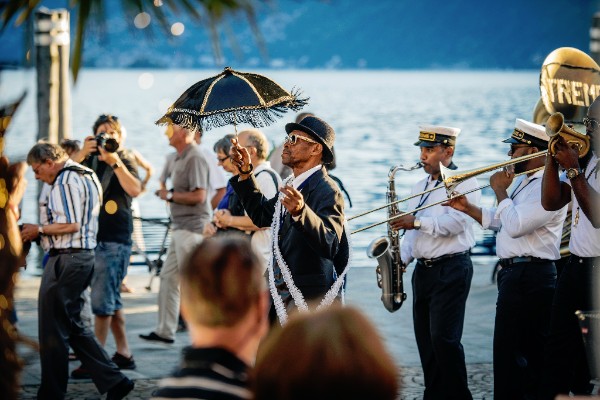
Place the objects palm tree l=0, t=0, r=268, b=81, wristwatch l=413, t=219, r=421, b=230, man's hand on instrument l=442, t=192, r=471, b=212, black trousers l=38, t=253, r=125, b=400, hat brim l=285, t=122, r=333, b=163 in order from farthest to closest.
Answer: black trousers l=38, t=253, r=125, b=400 → wristwatch l=413, t=219, r=421, b=230 → man's hand on instrument l=442, t=192, r=471, b=212 → hat brim l=285, t=122, r=333, b=163 → palm tree l=0, t=0, r=268, b=81

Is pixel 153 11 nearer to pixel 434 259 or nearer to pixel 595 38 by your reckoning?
pixel 434 259

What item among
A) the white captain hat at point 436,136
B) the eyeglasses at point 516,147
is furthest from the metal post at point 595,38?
the eyeglasses at point 516,147

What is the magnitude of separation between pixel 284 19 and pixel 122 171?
6121 mm

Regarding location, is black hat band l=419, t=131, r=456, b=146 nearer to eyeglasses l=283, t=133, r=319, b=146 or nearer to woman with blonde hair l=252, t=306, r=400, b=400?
eyeglasses l=283, t=133, r=319, b=146

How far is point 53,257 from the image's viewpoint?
23.2ft

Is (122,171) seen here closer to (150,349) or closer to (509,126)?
(150,349)

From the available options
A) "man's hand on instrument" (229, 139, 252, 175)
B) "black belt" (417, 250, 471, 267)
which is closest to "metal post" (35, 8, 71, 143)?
"black belt" (417, 250, 471, 267)

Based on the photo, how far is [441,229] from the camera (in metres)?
6.73

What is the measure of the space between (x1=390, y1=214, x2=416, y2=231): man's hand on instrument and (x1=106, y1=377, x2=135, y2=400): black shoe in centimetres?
216

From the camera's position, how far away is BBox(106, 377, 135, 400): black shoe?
7.05 m

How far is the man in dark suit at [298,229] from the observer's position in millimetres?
5625

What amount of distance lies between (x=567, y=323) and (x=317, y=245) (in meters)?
1.64

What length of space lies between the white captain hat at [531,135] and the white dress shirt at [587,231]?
589 millimetres

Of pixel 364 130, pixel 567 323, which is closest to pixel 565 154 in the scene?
pixel 567 323
